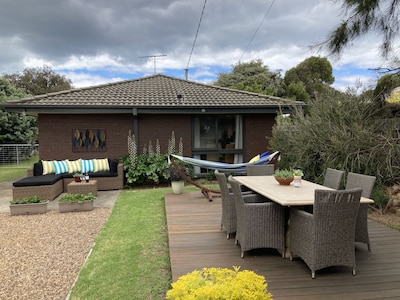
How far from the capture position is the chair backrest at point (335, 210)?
242 centimetres

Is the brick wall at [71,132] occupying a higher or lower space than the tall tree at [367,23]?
lower

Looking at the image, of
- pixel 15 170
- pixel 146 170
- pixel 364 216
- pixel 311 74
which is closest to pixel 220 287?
pixel 364 216

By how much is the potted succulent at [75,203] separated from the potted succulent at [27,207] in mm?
327

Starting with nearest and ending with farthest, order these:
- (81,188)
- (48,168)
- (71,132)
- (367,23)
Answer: (367,23)
(81,188)
(48,168)
(71,132)

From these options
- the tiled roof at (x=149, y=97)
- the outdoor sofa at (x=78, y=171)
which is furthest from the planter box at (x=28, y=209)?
the tiled roof at (x=149, y=97)

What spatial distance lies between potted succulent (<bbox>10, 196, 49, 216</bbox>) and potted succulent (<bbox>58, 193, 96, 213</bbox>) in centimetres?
33

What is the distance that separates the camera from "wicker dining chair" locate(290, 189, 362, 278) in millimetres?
2432

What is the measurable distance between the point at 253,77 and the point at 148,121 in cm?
1754

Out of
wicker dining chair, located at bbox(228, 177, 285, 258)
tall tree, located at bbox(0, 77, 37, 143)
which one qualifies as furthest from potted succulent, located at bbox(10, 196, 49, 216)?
tall tree, located at bbox(0, 77, 37, 143)

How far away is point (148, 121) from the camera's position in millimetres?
8867

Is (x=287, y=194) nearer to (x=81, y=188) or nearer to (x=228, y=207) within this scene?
(x=228, y=207)

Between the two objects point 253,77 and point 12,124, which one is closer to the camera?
point 12,124

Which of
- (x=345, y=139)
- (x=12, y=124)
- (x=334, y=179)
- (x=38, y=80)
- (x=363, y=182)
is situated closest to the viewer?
(x=363, y=182)

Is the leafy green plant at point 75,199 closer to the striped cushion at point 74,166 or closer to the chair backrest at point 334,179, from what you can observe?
the striped cushion at point 74,166
